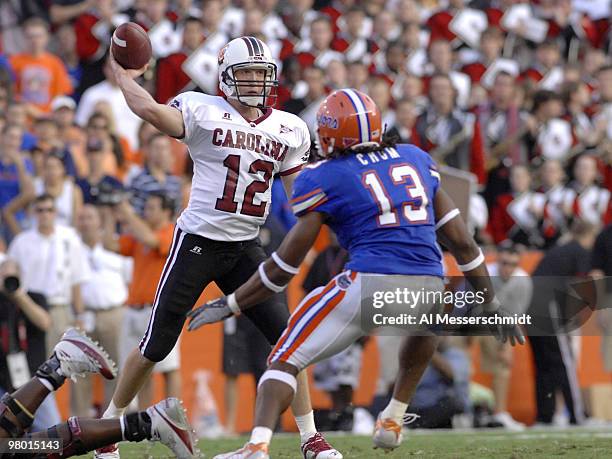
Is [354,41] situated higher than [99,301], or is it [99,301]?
[354,41]

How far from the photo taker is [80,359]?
6219mm

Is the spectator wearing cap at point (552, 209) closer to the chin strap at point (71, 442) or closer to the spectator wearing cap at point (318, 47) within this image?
the spectator wearing cap at point (318, 47)

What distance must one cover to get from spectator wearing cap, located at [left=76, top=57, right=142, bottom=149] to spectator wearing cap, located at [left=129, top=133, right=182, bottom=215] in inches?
63.0

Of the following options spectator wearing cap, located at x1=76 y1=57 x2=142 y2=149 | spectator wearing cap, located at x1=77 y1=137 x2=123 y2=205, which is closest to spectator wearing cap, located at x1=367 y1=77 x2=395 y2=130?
spectator wearing cap, located at x1=76 y1=57 x2=142 y2=149

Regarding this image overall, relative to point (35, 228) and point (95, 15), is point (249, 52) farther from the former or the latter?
point (95, 15)

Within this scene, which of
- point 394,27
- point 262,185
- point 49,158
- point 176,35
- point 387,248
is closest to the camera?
point 387,248

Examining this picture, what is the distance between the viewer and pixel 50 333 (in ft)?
32.2

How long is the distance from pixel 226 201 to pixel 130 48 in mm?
909

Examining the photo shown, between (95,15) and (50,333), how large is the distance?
15.4 ft

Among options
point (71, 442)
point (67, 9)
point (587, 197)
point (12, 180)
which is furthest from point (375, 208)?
point (67, 9)

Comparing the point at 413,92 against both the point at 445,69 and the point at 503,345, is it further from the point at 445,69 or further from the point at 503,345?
the point at 503,345

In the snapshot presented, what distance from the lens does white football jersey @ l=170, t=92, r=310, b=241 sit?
256 inches

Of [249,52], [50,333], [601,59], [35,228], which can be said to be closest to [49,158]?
[35,228]

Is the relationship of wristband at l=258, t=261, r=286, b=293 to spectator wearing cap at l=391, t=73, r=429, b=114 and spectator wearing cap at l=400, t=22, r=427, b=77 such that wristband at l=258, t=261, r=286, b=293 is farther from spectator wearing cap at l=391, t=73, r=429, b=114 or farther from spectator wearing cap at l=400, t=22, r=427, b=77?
spectator wearing cap at l=400, t=22, r=427, b=77
